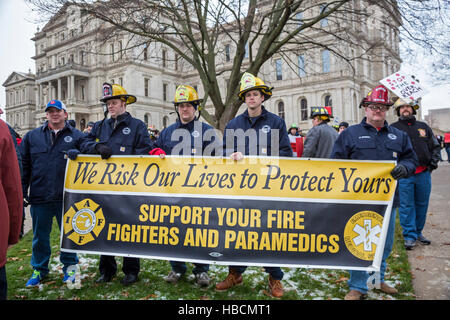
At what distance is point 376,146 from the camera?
145 inches

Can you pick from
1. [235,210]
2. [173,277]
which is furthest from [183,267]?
[235,210]

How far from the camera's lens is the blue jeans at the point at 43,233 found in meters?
4.30

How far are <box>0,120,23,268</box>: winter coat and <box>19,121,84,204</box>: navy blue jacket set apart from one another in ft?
5.85

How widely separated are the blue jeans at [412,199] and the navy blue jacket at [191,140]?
10.8 feet

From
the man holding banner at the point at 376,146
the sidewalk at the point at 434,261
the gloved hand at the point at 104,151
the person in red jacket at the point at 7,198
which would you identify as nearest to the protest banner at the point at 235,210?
the gloved hand at the point at 104,151

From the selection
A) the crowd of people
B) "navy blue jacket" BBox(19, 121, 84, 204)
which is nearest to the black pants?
the crowd of people

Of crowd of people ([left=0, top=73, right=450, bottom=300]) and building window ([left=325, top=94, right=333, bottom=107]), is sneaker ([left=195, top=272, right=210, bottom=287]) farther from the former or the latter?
building window ([left=325, top=94, right=333, bottom=107])

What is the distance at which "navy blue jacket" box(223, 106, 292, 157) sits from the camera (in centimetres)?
384

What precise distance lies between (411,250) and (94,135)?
526cm

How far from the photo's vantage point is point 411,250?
209 inches

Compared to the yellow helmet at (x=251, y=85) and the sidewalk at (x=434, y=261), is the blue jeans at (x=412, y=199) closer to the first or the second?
the sidewalk at (x=434, y=261)
